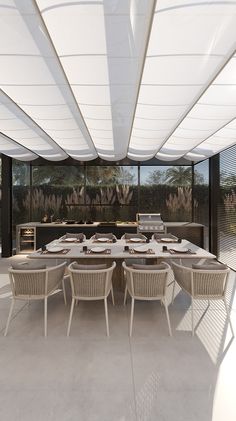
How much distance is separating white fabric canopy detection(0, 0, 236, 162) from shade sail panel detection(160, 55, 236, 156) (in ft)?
0.04

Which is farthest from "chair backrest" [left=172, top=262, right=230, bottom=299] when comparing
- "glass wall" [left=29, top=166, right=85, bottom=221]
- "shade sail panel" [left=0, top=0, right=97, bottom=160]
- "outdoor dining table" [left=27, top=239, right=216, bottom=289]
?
"glass wall" [left=29, top=166, right=85, bottom=221]

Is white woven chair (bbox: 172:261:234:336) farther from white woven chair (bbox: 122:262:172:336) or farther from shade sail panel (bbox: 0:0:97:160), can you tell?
shade sail panel (bbox: 0:0:97:160)

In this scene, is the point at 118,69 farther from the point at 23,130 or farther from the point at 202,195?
the point at 202,195

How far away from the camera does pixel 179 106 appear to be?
3473 millimetres

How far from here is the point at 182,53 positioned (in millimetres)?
2268

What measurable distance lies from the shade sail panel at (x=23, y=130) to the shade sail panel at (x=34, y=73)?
0.14m

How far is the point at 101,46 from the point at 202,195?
6.58 metres

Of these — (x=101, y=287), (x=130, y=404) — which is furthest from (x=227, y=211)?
(x=130, y=404)

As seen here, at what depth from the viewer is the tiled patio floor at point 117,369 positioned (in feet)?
6.63

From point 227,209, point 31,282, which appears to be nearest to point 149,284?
point 31,282

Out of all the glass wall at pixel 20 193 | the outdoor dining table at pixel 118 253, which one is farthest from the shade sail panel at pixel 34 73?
the glass wall at pixel 20 193

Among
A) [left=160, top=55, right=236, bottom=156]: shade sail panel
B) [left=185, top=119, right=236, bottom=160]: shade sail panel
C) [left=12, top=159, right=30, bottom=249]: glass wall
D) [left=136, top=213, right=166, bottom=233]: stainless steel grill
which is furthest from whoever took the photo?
[left=12, top=159, right=30, bottom=249]: glass wall

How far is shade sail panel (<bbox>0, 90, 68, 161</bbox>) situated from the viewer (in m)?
3.71

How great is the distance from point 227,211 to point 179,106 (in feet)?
13.2
